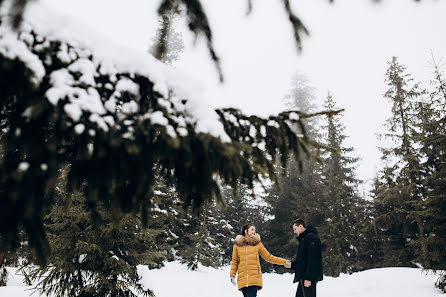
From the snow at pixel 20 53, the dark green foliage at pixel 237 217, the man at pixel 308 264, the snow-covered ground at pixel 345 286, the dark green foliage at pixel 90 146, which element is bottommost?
the snow-covered ground at pixel 345 286

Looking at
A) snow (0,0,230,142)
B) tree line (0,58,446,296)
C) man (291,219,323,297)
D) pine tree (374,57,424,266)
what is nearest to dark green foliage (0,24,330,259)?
snow (0,0,230,142)

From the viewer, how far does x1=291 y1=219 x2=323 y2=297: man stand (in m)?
5.50

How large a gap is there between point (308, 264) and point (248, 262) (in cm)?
113

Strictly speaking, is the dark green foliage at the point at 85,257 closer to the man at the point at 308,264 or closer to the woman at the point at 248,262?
the woman at the point at 248,262

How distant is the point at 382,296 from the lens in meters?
9.13

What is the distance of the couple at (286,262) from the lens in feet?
18.2

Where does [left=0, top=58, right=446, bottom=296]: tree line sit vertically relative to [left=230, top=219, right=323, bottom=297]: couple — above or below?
above

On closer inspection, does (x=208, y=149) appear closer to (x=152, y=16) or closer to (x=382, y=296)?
(x=152, y=16)

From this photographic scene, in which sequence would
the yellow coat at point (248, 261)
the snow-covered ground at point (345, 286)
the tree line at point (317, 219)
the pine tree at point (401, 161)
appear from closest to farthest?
1. the yellow coat at point (248, 261)
2. the tree line at point (317, 219)
3. the snow-covered ground at point (345, 286)
4. the pine tree at point (401, 161)

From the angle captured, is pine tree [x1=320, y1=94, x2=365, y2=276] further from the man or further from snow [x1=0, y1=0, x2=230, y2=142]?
snow [x1=0, y1=0, x2=230, y2=142]

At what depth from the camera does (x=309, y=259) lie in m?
5.59

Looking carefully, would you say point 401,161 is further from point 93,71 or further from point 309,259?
point 93,71

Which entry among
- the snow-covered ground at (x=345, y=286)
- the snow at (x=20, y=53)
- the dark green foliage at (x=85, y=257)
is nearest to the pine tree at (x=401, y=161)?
the snow-covered ground at (x=345, y=286)

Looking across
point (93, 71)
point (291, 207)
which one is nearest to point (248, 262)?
point (93, 71)
